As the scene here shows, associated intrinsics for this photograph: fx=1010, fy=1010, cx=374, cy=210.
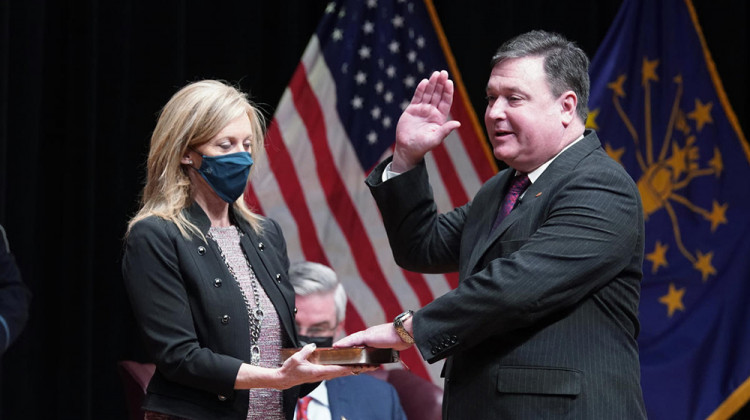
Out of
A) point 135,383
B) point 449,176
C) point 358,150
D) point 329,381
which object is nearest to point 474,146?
point 449,176

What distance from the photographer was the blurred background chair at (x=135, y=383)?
365cm

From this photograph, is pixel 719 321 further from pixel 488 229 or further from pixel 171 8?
pixel 171 8

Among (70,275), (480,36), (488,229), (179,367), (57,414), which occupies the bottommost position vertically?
(57,414)

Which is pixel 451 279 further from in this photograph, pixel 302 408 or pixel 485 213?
pixel 485 213

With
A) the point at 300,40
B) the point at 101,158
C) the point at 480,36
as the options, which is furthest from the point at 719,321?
the point at 101,158

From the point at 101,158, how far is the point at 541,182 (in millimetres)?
2673

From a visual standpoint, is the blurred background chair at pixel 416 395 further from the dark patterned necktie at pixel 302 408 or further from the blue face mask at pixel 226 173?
the blue face mask at pixel 226 173

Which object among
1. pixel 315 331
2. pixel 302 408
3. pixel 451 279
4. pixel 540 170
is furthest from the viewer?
pixel 451 279

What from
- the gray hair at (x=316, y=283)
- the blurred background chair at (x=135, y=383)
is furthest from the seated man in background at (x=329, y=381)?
the blurred background chair at (x=135, y=383)

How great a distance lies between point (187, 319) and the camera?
2.30 meters

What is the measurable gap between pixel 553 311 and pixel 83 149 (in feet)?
9.13

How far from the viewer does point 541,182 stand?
2260mm

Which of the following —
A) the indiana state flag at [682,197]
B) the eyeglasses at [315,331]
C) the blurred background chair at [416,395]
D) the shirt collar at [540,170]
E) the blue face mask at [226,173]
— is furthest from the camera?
the indiana state flag at [682,197]

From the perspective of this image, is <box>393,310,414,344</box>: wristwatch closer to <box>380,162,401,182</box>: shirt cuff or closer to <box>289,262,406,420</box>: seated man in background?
<box>380,162,401,182</box>: shirt cuff
